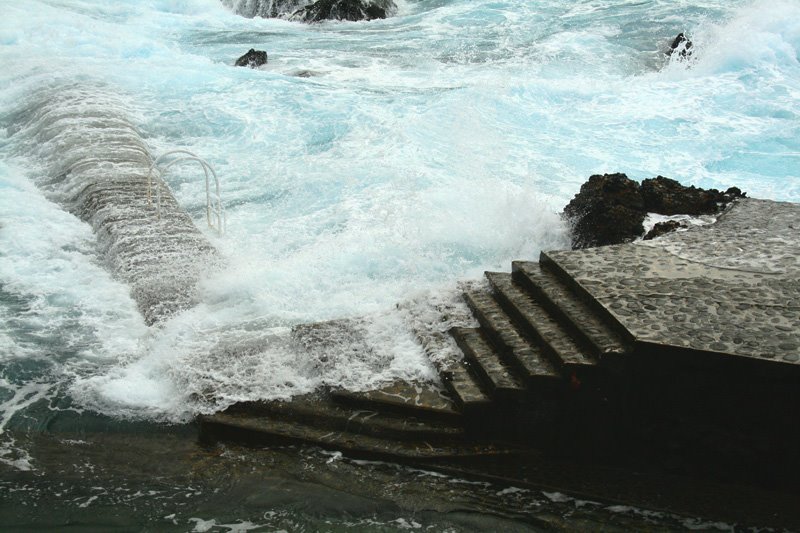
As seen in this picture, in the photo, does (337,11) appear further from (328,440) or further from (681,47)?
(328,440)

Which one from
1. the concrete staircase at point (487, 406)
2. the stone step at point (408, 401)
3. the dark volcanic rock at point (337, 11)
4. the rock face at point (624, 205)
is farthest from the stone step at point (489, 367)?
A: the dark volcanic rock at point (337, 11)

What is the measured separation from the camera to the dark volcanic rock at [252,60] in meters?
15.4

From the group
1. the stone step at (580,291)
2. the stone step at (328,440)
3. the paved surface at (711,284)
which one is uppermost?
the paved surface at (711,284)

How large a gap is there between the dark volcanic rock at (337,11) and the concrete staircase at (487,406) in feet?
59.9

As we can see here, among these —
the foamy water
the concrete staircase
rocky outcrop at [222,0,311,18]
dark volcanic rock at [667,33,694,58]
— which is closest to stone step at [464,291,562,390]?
the concrete staircase

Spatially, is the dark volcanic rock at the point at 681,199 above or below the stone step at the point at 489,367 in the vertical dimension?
above

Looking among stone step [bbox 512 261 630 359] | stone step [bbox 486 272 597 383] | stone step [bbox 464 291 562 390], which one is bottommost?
stone step [bbox 464 291 562 390]

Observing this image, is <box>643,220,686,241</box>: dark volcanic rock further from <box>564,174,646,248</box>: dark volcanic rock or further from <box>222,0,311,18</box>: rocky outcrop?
<box>222,0,311,18</box>: rocky outcrop

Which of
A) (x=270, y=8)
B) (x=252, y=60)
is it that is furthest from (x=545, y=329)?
(x=270, y=8)

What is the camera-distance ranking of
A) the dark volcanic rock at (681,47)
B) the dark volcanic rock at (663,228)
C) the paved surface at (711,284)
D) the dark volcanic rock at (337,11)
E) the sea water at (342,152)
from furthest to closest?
the dark volcanic rock at (337,11) < the dark volcanic rock at (681,47) < the dark volcanic rock at (663,228) < the sea water at (342,152) < the paved surface at (711,284)

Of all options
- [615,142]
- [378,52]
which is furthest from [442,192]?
[378,52]

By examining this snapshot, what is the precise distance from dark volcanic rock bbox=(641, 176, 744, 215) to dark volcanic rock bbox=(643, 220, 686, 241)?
487mm

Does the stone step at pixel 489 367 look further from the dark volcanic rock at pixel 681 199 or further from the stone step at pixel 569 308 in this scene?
the dark volcanic rock at pixel 681 199

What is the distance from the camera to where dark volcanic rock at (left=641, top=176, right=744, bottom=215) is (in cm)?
645
